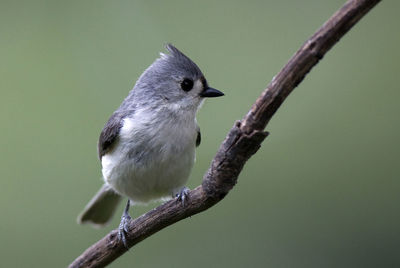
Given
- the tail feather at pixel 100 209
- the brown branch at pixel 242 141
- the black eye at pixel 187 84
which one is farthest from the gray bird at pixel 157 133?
the tail feather at pixel 100 209

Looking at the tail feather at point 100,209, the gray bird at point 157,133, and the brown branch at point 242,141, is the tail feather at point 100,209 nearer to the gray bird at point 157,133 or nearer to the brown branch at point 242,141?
the gray bird at point 157,133

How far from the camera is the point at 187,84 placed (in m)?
3.60

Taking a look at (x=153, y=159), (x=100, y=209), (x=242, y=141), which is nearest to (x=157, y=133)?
(x=153, y=159)

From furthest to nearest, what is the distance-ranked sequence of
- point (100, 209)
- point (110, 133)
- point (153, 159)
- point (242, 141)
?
point (100, 209) < point (110, 133) < point (153, 159) < point (242, 141)

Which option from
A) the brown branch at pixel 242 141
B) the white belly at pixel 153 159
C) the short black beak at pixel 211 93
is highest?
the short black beak at pixel 211 93

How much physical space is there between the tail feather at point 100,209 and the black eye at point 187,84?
138cm

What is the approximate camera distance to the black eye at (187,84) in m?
3.59

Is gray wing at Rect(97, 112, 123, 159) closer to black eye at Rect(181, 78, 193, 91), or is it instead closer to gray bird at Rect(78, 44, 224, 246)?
gray bird at Rect(78, 44, 224, 246)

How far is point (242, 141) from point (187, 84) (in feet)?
4.95

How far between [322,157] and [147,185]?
1.47 meters

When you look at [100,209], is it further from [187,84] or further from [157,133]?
[187,84]

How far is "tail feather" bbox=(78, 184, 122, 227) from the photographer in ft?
14.4

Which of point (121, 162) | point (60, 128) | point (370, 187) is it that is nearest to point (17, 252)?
point (60, 128)

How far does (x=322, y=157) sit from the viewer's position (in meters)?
3.85
